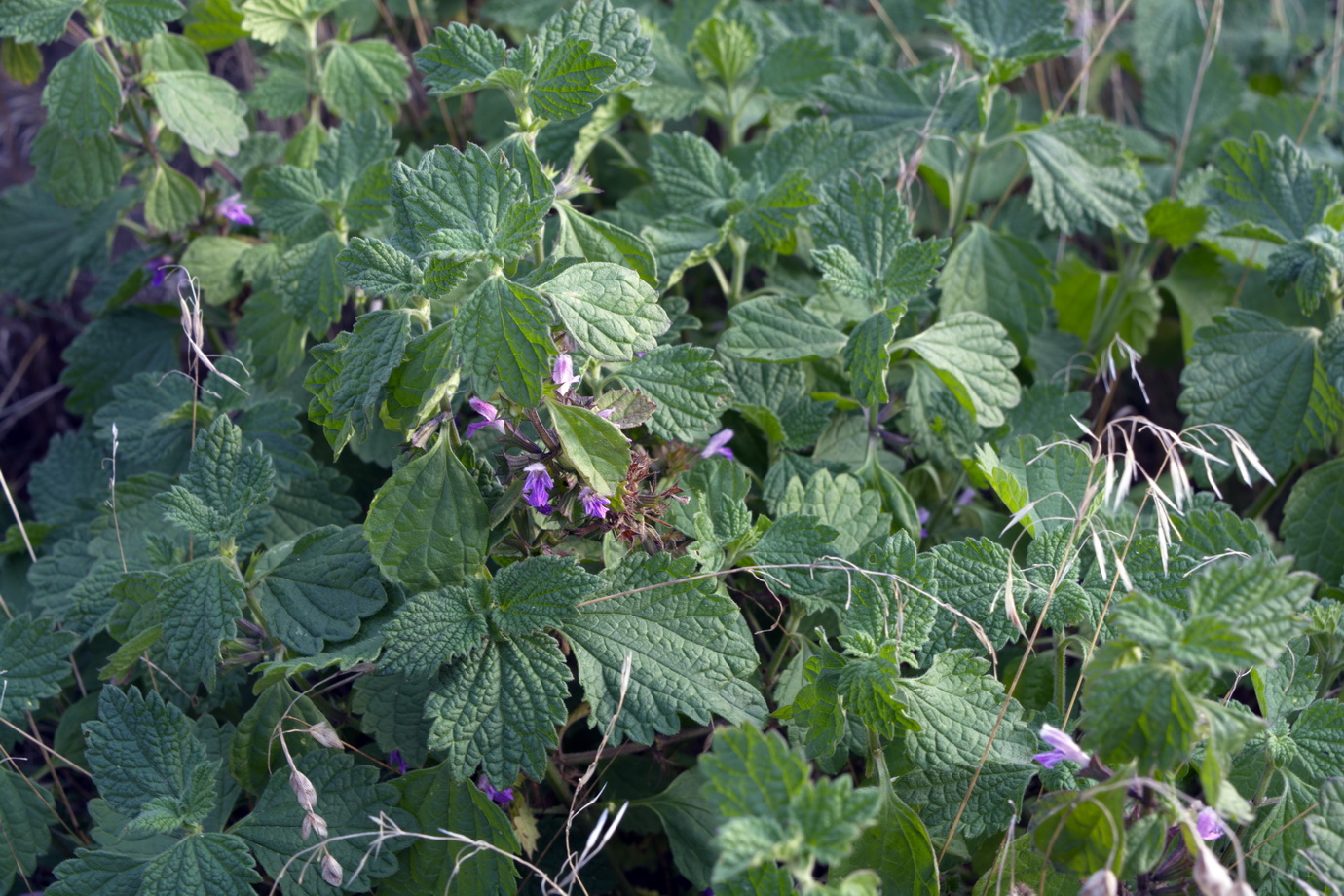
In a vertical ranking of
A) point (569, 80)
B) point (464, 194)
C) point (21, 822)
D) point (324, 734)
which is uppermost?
point (569, 80)

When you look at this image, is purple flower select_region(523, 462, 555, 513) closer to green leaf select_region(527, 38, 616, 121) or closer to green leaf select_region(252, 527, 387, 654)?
green leaf select_region(252, 527, 387, 654)

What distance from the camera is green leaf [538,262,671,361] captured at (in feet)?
4.86

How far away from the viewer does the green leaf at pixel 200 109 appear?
2367 mm

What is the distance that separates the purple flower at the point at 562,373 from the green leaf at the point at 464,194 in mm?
185

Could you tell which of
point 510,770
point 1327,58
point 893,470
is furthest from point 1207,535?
point 1327,58

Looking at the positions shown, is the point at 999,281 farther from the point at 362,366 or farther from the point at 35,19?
the point at 35,19

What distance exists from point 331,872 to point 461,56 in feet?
4.39

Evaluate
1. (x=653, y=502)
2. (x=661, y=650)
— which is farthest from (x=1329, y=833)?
(x=653, y=502)

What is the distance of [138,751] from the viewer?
1.72 m

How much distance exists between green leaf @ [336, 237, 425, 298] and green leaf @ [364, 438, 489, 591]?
25 cm

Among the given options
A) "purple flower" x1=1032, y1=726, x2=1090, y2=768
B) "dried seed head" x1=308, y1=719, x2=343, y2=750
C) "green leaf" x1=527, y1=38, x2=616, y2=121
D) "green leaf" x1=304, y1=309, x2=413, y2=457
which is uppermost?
"green leaf" x1=527, y1=38, x2=616, y2=121

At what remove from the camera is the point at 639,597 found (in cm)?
171

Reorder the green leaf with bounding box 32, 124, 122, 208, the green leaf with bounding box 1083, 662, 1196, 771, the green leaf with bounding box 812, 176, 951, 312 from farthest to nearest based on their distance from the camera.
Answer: the green leaf with bounding box 32, 124, 122, 208, the green leaf with bounding box 812, 176, 951, 312, the green leaf with bounding box 1083, 662, 1196, 771

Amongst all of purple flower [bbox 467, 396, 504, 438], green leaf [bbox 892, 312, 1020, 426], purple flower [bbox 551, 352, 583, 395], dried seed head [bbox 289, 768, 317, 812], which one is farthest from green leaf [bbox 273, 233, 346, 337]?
green leaf [bbox 892, 312, 1020, 426]
